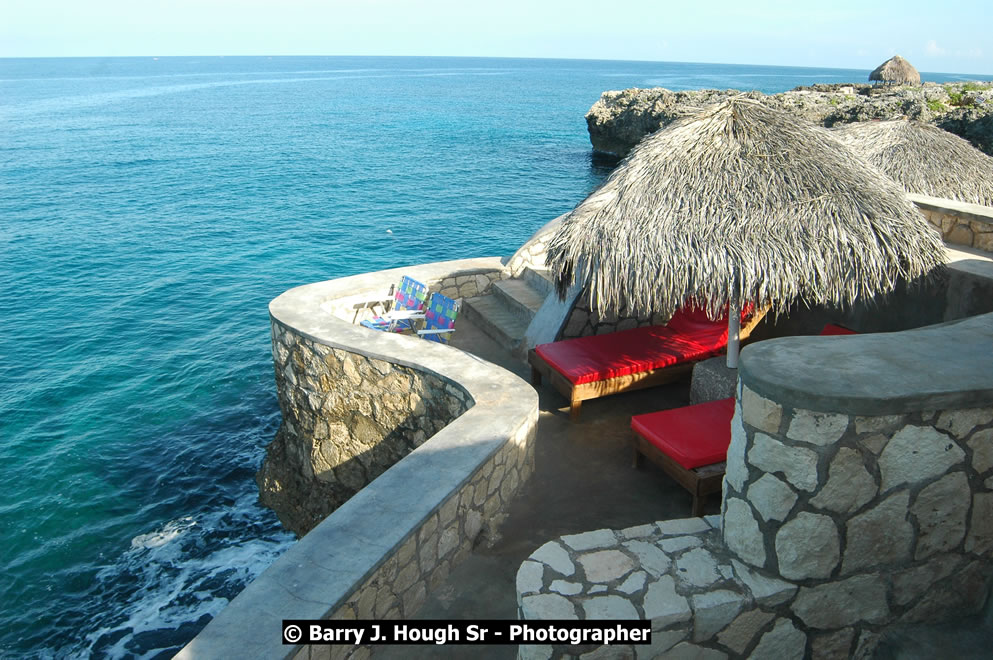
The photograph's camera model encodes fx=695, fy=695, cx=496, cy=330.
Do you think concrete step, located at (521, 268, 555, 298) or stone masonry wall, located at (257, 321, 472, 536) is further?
concrete step, located at (521, 268, 555, 298)

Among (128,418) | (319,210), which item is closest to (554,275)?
(128,418)

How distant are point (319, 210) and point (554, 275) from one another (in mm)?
25488

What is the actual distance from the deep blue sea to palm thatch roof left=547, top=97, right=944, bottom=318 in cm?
592

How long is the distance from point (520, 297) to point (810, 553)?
6438 millimetres

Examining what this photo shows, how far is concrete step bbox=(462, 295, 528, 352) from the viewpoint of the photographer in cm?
907

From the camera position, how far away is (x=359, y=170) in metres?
39.8

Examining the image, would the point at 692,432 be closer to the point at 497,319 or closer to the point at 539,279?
the point at 497,319

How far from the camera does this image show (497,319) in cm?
962

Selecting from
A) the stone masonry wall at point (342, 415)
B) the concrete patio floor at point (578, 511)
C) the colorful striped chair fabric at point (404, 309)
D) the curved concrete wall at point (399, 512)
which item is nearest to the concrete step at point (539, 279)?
the colorful striped chair fabric at point (404, 309)

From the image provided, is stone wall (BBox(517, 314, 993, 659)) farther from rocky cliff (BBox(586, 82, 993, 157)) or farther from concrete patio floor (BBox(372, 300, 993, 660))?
rocky cliff (BBox(586, 82, 993, 157))

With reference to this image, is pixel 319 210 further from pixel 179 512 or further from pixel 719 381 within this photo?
pixel 719 381

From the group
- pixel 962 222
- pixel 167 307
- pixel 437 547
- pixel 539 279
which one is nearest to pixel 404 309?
pixel 539 279

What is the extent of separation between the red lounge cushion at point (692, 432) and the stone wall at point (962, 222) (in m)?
3.58

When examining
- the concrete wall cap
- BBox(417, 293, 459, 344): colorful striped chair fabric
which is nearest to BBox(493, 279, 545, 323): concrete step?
BBox(417, 293, 459, 344): colorful striped chair fabric
